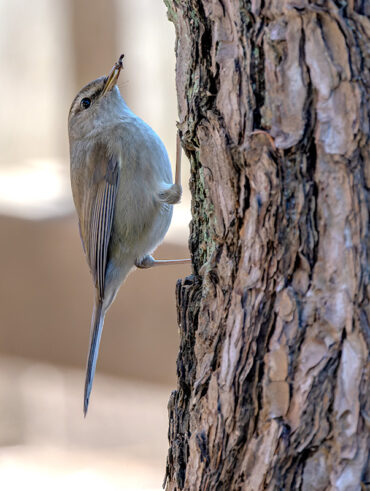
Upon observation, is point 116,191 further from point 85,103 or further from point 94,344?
point 94,344

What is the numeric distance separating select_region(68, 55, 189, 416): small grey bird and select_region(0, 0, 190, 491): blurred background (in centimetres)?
205

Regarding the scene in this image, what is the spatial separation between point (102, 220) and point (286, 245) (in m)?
2.10

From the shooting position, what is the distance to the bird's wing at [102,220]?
383 cm

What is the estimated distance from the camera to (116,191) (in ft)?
12.6

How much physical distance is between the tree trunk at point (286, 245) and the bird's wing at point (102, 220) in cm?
181

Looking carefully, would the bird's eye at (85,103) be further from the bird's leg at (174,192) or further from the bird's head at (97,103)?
the bird's leg at (174,192)

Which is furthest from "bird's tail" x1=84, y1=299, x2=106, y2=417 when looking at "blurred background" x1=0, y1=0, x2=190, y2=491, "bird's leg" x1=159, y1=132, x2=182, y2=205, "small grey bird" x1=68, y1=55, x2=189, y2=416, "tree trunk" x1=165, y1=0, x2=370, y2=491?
"blurred background" x1=0, y1=0, x2=190, y2=491

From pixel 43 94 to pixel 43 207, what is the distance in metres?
1.05

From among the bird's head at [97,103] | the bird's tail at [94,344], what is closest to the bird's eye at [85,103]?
the bird's head at [97,103]

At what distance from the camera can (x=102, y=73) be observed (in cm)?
626

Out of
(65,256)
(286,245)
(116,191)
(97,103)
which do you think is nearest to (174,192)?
(116,191)

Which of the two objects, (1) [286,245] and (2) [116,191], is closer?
(1) [286,245]

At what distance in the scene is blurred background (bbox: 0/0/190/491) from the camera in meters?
6.12

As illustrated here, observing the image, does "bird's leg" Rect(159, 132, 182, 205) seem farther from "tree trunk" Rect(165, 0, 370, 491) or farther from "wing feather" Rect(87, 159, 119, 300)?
"tree trunk" Rect(165, 0, 370, 491)
